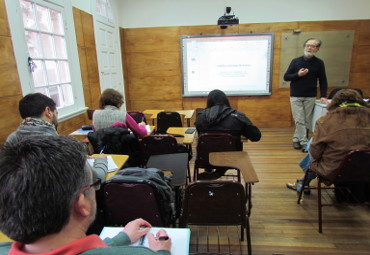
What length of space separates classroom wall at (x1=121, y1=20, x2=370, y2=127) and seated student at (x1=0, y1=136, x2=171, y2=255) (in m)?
5.21

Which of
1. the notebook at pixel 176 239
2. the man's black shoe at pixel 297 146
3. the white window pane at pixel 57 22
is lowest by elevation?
the man's black shoe at pixel 297 146

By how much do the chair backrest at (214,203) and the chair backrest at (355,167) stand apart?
942 mm

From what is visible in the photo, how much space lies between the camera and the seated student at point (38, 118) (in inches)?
66.4

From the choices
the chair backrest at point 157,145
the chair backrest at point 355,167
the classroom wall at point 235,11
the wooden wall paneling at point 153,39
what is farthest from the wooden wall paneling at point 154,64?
the chair backrest at point 355,167

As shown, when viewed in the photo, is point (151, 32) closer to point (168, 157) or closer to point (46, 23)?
point (46, 23)

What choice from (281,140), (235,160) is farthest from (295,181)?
(281,140)

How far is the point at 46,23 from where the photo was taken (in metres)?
3.10

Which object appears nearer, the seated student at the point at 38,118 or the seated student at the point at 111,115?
the seated student at the point at 38,118

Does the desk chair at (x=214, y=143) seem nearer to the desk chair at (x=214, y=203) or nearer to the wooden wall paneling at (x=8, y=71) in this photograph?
the desk chair at (x=214, y=203)

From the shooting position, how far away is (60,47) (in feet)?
11.1

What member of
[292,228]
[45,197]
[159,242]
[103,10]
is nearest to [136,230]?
[159,242]

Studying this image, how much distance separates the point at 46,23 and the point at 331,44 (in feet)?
17.2

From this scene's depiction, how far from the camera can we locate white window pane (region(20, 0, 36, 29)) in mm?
2693

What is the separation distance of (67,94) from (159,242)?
125 inches
